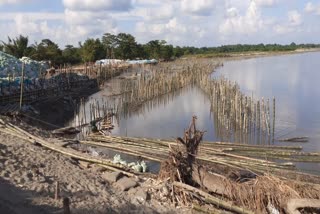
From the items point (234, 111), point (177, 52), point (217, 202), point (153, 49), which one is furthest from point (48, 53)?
point (177, 52)

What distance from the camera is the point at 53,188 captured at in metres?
7.65

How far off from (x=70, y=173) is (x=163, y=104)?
16215 millimetres

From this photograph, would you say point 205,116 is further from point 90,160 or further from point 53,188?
point 53,188

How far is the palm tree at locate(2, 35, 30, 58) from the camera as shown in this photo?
3506 centimetres

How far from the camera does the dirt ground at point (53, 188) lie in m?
6.66

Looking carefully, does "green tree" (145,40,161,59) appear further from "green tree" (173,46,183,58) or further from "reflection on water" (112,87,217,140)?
"reflection on water" (112,87,217,140)

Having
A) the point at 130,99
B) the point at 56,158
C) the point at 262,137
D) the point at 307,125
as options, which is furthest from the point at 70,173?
the point at 130,99

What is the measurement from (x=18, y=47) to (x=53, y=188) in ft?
99.7

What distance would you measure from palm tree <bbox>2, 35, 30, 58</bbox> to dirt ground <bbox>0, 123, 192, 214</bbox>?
27.1 meters

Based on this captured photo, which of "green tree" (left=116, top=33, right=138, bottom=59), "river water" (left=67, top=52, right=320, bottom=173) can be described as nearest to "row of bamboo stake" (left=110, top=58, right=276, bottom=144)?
"river water" (left=67, top=52, right=320, bottom=173)

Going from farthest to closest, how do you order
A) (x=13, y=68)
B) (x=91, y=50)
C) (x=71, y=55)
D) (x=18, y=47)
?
(x=71, y=55)
(x=91, y=50)
(x=18, y=47)
(x=13, y=68)

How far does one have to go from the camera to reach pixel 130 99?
2478 cm

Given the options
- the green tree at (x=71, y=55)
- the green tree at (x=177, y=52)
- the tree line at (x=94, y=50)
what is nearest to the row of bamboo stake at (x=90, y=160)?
the tree line at (x=94, y=50)

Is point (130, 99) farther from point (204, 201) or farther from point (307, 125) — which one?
point (204, 201)
